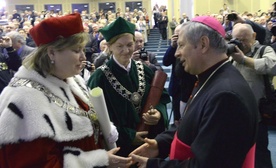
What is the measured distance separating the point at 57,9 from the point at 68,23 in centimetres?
2298

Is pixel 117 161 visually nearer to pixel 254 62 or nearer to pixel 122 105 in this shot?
pixel 122 105

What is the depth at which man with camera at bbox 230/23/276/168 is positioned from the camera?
2945mm

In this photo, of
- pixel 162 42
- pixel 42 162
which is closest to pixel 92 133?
pixel 42 162

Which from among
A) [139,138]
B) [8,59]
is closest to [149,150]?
[139,138]

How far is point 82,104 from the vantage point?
181cm

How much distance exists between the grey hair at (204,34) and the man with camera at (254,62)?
1.42 m

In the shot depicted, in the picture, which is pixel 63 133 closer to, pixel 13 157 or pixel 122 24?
pixel 13 157

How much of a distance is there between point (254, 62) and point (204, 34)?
165 cm

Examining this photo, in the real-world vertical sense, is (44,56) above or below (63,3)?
below

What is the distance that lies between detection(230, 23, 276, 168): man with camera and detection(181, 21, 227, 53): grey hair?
1420 millimetres

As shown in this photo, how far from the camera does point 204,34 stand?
1478 millimetres

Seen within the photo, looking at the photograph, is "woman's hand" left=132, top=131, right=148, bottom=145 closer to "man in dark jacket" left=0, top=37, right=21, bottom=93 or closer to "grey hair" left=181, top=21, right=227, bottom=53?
"grey hair" left=181, top=21, right=227, bottom=53

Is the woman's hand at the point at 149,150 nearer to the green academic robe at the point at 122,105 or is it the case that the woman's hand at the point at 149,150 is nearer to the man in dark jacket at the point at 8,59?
the green academic robe at the point at 122,105

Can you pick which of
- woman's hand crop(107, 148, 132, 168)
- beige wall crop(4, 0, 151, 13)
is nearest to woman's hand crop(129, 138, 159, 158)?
woman's hand crop(107, 148, 132, 168)
